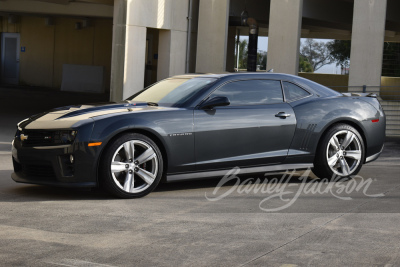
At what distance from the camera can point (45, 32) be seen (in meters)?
36.6

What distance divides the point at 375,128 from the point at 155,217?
394 cm

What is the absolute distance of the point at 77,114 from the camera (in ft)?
24.8

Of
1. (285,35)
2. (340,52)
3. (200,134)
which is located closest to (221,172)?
(200,134)

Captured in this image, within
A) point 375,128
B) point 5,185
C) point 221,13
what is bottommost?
point 5,185

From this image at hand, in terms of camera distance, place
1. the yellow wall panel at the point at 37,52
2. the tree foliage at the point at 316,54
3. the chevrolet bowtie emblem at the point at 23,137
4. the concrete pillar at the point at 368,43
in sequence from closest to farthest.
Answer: the chevrolet bowtie emblem at the point at 23,137, the concrete pillar at the point at 368,43, the yellow wall panel at the point at 37,52, the tree foliage at the point at 316,54

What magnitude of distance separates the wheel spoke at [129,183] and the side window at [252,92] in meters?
1.46

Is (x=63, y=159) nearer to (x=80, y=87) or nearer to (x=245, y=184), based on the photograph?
(x=245, y=184)

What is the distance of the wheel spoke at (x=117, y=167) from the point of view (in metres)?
7.32

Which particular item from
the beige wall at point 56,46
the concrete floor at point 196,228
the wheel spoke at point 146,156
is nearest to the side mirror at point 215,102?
the wheel spoke at point 146,156

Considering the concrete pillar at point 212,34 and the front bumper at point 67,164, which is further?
the concrete pillar at point 212,34

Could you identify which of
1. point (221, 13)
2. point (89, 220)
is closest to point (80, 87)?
point (221, 13)

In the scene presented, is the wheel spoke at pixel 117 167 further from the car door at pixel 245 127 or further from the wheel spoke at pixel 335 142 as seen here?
the wheel spoke at pixel 335 142

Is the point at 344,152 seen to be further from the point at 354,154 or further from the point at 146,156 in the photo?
the point at 146,156

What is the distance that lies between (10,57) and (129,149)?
3225 cm
